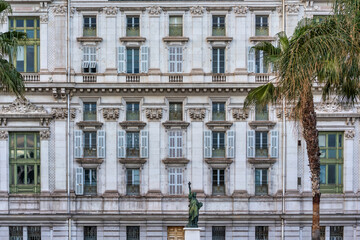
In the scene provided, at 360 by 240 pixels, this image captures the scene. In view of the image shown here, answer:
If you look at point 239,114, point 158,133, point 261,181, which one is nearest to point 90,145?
point 158,133

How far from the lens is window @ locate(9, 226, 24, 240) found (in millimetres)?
44656

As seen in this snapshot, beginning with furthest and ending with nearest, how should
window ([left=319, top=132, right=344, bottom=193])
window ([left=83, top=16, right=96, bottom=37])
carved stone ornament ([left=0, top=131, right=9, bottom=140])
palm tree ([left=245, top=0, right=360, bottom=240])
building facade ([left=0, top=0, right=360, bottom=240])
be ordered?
window ([left=319, top=132, right=344, bottom=193]) → window ([left=83, top=16, right=96, bottom=37]) → building facade ([left=0, top=0, right=360, bottom=240]) → carved stone ornament ([left=0, top=131, right=9, bottom=140]) → palm tree ([left=245, top=0, right=360, bottom=240])

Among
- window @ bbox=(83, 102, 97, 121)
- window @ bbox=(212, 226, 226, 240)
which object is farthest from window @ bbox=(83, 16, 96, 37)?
window @ bbox=(212, 226, 226, 240)

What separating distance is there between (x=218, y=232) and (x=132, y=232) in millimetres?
6433

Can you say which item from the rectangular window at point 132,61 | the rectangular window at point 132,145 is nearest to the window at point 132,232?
the rectangular window at point 132,145

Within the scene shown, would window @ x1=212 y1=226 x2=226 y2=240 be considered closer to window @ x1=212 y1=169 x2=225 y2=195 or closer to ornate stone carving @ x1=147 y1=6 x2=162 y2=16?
window @ x1=212 y1=169 x2=225 y2=195

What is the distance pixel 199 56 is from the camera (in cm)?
4516

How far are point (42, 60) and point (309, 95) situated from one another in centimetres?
2360

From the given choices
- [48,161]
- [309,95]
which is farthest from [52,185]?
[309,95]

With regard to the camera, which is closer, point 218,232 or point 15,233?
point 15,233

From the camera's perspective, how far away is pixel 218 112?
148 feet

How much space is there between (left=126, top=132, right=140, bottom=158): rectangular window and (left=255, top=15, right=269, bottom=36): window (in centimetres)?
1191

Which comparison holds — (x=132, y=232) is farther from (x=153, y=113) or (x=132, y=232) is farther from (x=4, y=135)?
(x=4, y=135)

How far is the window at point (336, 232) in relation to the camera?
149 feet
